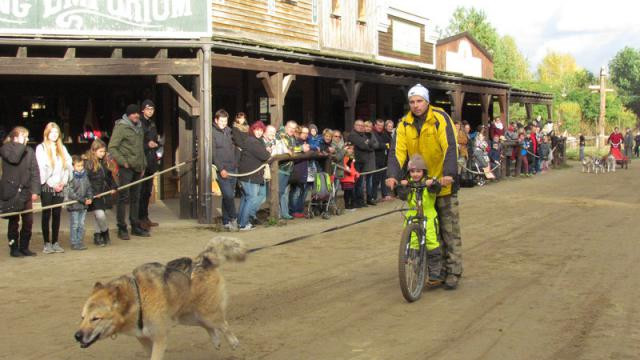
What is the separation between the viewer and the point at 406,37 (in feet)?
97.1

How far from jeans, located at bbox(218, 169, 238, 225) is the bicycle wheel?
6157mm

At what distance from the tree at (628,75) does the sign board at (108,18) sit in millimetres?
93943

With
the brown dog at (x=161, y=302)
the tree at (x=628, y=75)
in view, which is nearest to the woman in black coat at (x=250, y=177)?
the brown dog at (x=161, y=302)

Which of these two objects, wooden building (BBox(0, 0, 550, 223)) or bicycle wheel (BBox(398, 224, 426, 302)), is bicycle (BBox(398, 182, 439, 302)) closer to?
bicycle wheel (BBox(398, 224, 426, 302))

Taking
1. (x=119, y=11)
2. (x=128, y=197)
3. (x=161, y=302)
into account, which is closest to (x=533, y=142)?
(x=119, y=11)

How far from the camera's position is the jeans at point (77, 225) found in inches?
452

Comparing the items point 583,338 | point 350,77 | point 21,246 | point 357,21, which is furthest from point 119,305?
point 357,21

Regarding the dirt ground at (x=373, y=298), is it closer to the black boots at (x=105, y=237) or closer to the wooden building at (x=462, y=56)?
the black boots at (x=105, y=237)

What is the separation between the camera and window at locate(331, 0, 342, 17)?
24.3m

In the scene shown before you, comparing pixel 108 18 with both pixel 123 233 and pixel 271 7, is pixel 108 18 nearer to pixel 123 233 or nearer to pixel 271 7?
pixel 123 233

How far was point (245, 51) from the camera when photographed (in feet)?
50.7

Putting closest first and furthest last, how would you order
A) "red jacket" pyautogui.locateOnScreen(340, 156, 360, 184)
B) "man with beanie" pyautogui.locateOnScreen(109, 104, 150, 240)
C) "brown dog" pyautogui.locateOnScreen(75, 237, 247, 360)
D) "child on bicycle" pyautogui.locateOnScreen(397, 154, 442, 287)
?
1. "brown dog" pyautogui.locateOnScreen(75, 237, 247, 360)
2. "child on bicycle" pyautogui.locateOnScreen(397, 154, 442, 287)
3. "man with beanie" pyautogui.locateOnScreen(109, 104, 150, 240)
4. "red jacket" pyautogui.locateOnScreen(340, 156, 360, 184)

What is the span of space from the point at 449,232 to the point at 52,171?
18.9ft

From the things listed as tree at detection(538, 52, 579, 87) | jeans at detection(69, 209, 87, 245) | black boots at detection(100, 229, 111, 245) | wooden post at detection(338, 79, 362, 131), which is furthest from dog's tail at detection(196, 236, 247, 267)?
tree at detection(538, 52, 579, 87)
